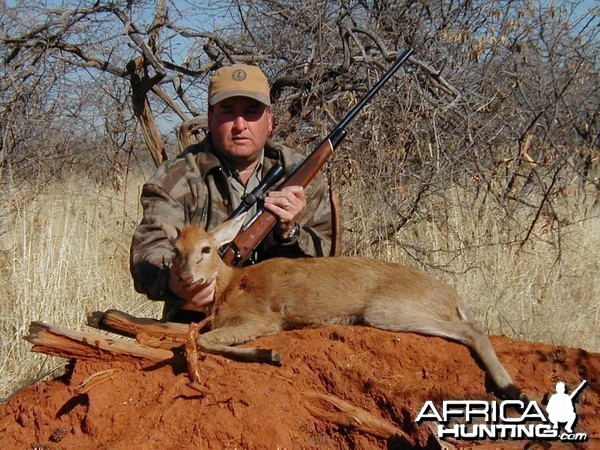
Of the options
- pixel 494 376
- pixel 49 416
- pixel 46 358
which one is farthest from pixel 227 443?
pixel 46 358

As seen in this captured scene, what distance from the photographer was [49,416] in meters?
3.55

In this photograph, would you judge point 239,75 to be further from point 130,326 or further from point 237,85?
point 130,326

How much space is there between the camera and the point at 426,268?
690 cm

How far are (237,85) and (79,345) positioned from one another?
93.3 inches

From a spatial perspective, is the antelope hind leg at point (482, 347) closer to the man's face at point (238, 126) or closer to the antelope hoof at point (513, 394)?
the antelope hoof at point (513, 394)

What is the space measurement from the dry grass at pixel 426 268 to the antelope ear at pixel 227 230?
5.74 feet

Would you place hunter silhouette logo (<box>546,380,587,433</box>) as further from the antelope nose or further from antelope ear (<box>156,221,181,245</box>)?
antelope ear (<box>156,221,181,245</box>)

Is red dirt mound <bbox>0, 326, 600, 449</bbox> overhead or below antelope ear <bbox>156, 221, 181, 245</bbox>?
below

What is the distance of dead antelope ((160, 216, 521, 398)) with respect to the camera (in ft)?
13.3

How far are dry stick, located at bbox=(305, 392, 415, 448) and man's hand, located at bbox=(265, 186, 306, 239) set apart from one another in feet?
5.41

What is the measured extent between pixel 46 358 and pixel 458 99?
436 cm

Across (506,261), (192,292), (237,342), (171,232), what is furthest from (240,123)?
(506,261)

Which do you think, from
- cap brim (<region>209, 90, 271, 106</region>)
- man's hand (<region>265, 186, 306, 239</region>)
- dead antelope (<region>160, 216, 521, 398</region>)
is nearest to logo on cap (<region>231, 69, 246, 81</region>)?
cap brim (<region>209, 90, 271, 106</region>)

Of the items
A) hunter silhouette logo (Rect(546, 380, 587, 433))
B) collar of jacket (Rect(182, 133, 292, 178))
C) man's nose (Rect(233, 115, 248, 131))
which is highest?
man's nose (Rect(233, 115, 248, 131))
